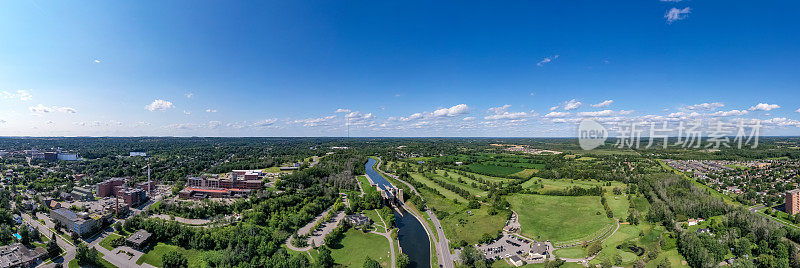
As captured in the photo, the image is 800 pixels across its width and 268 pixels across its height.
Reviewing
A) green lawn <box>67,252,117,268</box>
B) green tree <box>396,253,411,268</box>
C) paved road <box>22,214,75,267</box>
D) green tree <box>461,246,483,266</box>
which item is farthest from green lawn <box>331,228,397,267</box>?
paved road <box>22,214,75,267</box>

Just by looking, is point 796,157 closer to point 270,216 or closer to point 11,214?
point 270,216

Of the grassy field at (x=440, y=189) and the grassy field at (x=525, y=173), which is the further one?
the grassy field at (x=525, y=173)

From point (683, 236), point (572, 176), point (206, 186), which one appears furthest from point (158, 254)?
point (572, 176)

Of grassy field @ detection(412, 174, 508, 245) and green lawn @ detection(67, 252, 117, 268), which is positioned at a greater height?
grassy field @ detection(412, 174, 508, 245)

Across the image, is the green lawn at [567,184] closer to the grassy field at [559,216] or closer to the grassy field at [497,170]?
the grassy field at [559,216]

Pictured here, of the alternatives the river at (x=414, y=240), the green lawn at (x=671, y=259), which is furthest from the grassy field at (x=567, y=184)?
the river at (x=414, y=240)

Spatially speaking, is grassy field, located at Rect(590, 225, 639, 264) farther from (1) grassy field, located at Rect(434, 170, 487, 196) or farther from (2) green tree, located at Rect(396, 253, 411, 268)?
(1) grassy field, located at Rect(434, 170, 487, 196)
